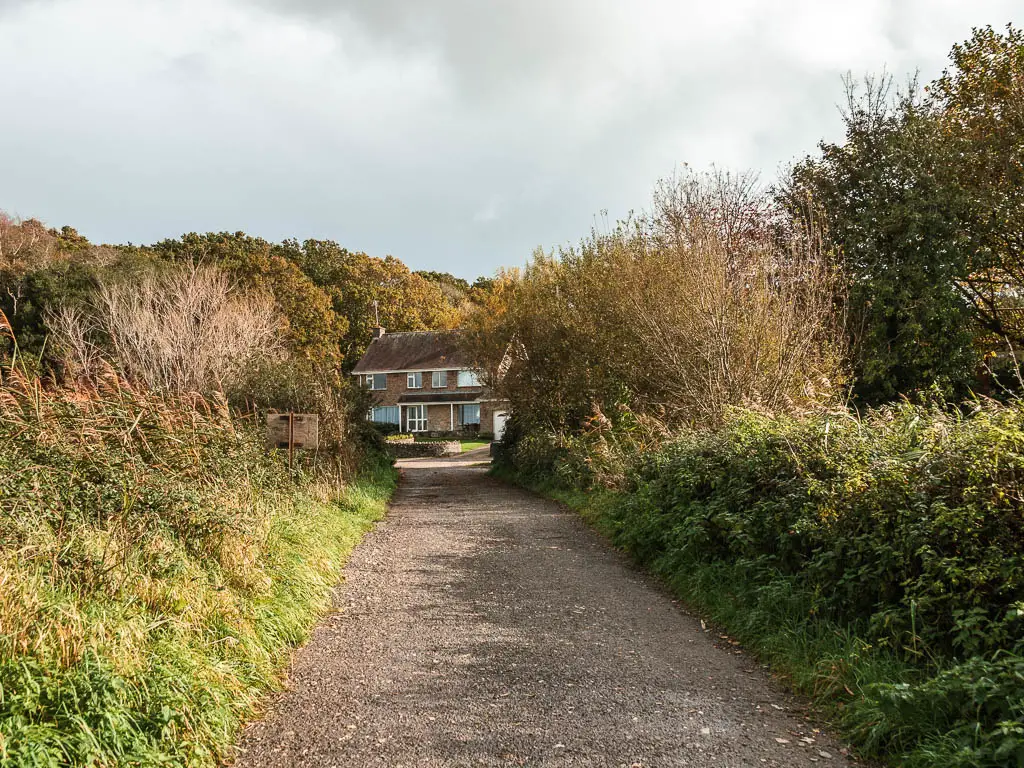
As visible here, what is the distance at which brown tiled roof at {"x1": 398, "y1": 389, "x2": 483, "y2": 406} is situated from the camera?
4933 centimetres

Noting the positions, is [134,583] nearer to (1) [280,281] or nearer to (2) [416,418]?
(1) [280,281]

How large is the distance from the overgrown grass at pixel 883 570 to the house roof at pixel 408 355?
4248cm

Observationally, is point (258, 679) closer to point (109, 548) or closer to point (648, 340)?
point (109, 548)

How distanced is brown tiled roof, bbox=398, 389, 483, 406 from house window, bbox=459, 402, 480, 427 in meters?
0.74

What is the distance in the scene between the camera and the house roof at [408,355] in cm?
5041

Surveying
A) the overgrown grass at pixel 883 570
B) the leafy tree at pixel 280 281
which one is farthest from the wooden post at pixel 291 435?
the leafy tree at pixel 280 281

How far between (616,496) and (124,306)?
70.2 feet

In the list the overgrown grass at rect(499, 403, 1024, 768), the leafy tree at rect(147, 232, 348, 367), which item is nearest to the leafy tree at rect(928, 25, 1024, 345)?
the overgrown grass at rect(499, 403, 1024, 768)

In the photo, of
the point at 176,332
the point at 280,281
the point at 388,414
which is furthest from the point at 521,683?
the point at 388,414

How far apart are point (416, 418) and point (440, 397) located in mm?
2945

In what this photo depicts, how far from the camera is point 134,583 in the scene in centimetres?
479

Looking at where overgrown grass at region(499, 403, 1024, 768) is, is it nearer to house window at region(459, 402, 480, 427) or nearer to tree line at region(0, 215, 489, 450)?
tree line at region(0, 215, 489, 450)

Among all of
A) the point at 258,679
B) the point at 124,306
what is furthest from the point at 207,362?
the point at 258,679

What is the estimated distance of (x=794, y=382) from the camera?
1302cm
